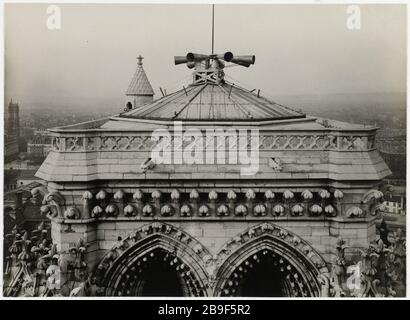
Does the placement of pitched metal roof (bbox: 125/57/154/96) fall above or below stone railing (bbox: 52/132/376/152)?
above

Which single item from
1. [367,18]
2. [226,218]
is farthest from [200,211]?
[367,18]

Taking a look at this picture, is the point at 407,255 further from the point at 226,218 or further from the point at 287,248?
the point at 226,218

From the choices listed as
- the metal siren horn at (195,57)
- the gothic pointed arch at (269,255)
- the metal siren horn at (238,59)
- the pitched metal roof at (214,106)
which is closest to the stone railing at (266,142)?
the pitched metal roof at (214,106)

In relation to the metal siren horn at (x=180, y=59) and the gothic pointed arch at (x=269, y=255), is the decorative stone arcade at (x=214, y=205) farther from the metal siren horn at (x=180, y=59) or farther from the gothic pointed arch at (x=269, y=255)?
the metal siren horn at (x=180, y=59)

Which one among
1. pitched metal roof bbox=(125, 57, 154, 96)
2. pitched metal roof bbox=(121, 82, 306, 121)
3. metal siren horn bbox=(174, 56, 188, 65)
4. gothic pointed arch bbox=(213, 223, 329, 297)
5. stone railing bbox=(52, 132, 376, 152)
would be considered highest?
metal siren horn bbox=(174, 56, 188, 65)

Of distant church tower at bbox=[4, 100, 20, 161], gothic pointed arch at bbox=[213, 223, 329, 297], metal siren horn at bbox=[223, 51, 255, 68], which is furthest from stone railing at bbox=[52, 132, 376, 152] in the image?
metal siren horn at bbox=[223, 51, 255, 68]

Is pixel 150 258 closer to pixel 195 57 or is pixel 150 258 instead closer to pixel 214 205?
pixel 214 205

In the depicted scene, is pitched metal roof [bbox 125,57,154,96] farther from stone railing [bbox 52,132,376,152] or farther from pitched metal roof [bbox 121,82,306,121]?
stone railing [bbox 52,132,376,152]
